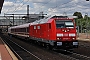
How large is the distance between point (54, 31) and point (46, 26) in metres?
2.64

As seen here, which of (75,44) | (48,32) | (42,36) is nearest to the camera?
(75,44)

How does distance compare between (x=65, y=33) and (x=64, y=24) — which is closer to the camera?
(x=65, y=33)

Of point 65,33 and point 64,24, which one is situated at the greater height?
point 64,24

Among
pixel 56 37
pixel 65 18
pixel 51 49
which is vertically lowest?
pixel 51 49

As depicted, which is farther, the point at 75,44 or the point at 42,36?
the point at 42,36

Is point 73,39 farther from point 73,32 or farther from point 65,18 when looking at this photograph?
point 65,18

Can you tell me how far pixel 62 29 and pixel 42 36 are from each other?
5003 mm

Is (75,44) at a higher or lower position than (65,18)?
lower

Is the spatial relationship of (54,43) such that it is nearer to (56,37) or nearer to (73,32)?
(56,37)

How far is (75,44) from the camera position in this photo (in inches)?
744

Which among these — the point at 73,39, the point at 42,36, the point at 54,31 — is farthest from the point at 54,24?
the point at 42,36

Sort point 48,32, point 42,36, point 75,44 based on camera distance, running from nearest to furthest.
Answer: point 75,44 → point 48,32 → point 42,36

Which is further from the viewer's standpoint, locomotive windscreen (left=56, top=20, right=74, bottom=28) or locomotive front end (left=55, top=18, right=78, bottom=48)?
locomotive windscreen (left=56, top=20, right=74, bottom=28)

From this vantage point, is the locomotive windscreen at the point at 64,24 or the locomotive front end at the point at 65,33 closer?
the locomotive front end at the point at 65,33
